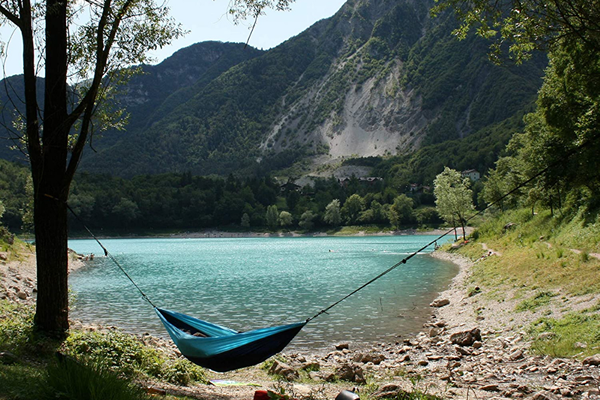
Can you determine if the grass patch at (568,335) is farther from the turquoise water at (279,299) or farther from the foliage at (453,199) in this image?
the foliage at (453,199)

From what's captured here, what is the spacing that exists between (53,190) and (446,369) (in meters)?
7.86

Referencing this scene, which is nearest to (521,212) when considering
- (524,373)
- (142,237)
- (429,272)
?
(429,272)

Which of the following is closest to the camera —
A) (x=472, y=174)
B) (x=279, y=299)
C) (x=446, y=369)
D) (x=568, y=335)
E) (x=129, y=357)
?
(x=129, y=357)

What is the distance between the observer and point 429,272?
1136 inches

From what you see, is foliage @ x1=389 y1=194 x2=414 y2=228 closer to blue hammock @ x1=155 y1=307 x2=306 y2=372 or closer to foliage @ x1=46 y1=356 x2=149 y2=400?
blue hammock @ x1=155 y1=307 x2=306 y2=372

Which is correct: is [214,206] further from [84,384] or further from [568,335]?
[84,384]

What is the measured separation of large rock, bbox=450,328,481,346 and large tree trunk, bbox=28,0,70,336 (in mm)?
8356

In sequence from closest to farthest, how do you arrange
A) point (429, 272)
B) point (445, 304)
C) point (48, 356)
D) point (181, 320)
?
point (48, 356), point (181, 320), point (445, 304), point (429, 272)

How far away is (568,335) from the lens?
28.6ft

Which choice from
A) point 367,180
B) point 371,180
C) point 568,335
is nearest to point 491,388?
point 568,335

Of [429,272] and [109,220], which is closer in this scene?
[429,272]

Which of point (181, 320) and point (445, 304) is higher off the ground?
point (181, 320)

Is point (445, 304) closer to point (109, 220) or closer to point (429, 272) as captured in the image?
point (429, 272)

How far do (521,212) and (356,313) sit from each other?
19632 mm
